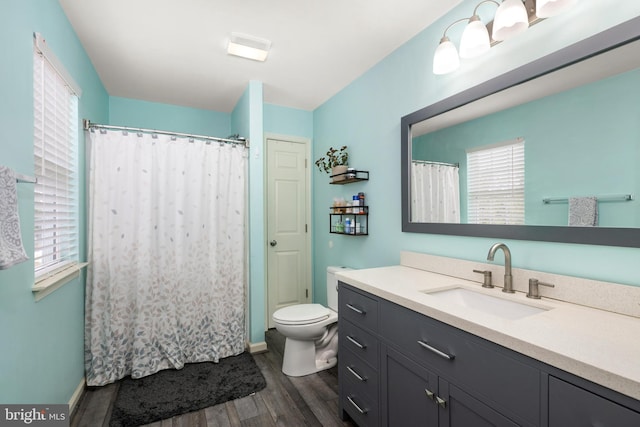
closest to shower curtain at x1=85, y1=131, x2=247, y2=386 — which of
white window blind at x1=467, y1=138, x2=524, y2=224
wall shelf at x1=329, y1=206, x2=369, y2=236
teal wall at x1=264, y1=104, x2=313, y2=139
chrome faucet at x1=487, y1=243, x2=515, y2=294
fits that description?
teal wall at x1=264, y1=104, x2=313, y2=139

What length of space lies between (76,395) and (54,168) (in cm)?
146

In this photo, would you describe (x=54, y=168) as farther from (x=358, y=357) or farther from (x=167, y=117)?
(x=358, y=357)

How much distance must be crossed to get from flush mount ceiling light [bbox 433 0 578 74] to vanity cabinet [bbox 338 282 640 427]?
4.38 feet

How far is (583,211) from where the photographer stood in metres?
1.23

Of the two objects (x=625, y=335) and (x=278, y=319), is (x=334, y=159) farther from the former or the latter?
(x=625, y=335)

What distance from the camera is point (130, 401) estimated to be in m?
1.99

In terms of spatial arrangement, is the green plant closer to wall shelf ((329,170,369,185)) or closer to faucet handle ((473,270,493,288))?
wall shelf ((329,170,369,185))

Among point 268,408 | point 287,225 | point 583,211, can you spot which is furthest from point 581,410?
point 287,225

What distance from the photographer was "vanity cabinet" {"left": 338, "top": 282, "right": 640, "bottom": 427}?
31.1 inches

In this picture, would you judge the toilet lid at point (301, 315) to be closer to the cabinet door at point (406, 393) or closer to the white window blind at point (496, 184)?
the cabinet door at point (406, 393)

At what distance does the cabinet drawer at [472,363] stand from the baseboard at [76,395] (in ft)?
6.66

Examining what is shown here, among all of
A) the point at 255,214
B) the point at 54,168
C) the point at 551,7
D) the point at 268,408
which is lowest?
the point at 268,408

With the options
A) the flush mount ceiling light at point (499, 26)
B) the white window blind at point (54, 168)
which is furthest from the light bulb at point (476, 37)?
the white window blind at point (54, 168)

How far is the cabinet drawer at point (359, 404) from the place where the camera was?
156 centimetres
